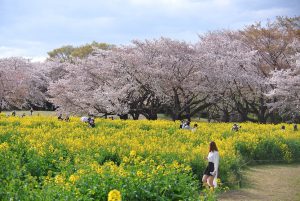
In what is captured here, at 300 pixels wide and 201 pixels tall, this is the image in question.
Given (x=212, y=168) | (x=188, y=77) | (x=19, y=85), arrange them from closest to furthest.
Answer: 1. (x=212, y=168)
2. (x=188, y=77)
3. (x=19, y=85)

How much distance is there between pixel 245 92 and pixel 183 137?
77.2ft

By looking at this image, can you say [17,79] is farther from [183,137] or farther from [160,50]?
[183,137]

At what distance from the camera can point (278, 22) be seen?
44812 mm

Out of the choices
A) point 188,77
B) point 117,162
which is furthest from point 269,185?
point 188,77

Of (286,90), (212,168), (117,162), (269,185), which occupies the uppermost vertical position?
(286,90)

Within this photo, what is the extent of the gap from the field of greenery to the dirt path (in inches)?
25.8

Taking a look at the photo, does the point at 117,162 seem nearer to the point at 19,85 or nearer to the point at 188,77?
the point at 188,77

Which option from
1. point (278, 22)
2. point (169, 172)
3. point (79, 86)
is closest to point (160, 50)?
point (79, 86)

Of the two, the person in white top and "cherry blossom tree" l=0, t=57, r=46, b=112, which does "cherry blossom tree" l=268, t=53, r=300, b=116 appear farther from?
"cherry blossom tree" l=0, t=57, r=46, b=112

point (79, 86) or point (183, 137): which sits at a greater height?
point (79, 86)

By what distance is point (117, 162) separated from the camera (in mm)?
13133

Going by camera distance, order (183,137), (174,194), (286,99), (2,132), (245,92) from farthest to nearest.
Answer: (245,92) → (286,99) → (183,137) → (2,132) → (174,194)

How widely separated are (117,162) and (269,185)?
505 centimetres

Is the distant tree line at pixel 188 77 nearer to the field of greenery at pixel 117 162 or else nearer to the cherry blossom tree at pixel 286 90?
the cherry blossom tree at pixel 286 90
